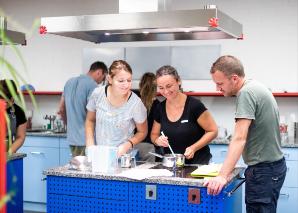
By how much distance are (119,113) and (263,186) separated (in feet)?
3.50

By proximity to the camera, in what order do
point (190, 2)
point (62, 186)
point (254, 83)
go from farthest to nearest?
point (190, 2), point (62, 186), point (254, 83)

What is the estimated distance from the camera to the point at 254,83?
2473 millimetres

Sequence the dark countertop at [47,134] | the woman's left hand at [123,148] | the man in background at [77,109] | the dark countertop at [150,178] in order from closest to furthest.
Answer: the dark countertop at [150,178] < the woman's left hand at [123,148] < the man in background at [77,109] < the dark countertop at [47,134]

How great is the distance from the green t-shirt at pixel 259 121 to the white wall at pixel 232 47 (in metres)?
2.35

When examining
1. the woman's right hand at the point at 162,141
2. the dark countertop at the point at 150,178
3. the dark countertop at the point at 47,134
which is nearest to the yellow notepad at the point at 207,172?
the dark countertop at the point at 150,178

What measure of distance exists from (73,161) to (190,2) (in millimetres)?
2824

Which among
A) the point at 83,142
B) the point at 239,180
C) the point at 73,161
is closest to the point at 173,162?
the point at 239,180

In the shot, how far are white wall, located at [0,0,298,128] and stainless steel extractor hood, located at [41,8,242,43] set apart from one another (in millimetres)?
1829

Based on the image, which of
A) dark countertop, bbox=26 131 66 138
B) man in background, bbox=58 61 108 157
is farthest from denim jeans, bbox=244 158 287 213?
dark countertop, bbox=26 131 66 138

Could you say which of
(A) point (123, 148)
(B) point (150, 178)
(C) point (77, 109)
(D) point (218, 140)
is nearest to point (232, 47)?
(D) point (218, 140)

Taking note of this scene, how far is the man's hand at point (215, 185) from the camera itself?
2.32 m

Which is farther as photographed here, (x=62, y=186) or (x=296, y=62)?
(x=296, y=62)

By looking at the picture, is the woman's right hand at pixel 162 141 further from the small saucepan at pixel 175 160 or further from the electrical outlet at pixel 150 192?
the electrical outlet at pixel 150 192

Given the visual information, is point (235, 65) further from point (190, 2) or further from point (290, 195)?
point (190, 2)
